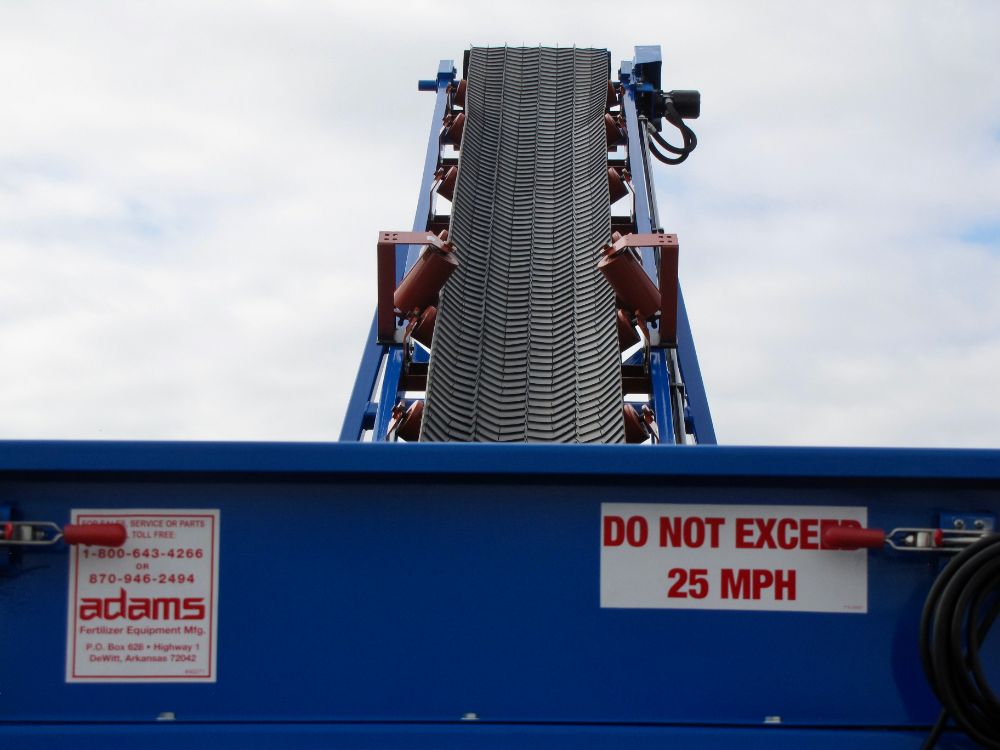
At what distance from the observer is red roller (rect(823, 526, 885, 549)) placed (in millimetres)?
1617

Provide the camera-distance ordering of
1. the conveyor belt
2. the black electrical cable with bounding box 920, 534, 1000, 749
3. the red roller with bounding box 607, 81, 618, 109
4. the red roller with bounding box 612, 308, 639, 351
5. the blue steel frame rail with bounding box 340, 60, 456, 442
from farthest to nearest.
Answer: the red roller with bounding box 607, 81, 618, 109 < the red roller with bounding box 612, 308, 639, 351 < the conveyor belt < the blue steel frame rail with bounding box 340, 60, 456, 442 < the black electrical cable with bounding box 920, 534, 1000, 749

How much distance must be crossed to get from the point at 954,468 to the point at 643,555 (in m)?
0.49

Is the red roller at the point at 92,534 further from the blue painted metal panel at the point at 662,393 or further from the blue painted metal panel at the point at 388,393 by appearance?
the blue painted metal panel at the point at 662,393

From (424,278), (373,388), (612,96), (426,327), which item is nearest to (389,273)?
(424,278)

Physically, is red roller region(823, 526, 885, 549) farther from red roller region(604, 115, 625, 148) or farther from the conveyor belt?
red roller region(604, 115, 625, 148)

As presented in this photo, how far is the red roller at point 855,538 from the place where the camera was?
1.62 metres

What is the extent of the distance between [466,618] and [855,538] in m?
0.61

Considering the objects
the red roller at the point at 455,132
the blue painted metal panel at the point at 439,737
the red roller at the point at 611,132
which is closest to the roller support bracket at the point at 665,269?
the red roller at the point at 611,132

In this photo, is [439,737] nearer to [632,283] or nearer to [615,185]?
[632,283]

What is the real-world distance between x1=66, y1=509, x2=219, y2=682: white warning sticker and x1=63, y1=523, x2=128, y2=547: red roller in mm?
26

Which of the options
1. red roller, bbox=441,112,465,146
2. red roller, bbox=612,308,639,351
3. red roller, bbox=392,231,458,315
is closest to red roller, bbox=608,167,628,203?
red roller, bbox=441,112,465,146

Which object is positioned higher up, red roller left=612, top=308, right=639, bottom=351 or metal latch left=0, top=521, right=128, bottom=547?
red roller left=612, top=308, right=639, bottom=351

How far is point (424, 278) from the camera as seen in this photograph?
14.6 ft

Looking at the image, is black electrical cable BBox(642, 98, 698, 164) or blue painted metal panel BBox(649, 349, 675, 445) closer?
blue painted metal panel BBox(649, 349, 675, 445)
